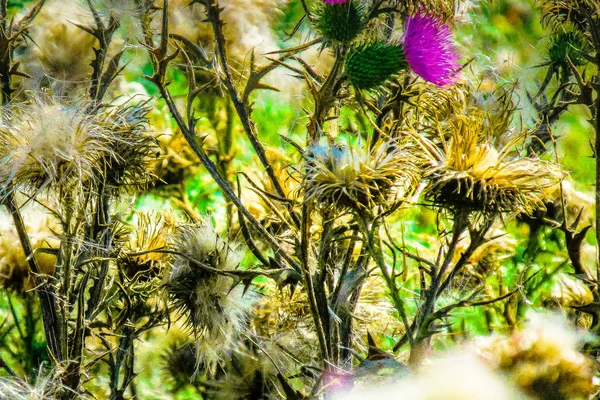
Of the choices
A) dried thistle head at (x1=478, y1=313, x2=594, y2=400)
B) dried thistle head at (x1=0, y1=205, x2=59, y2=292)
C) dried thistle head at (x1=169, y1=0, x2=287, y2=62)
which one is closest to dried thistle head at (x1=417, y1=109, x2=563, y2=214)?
dried thistle head at (x1=478, y1=313, x2=594, y2=400)

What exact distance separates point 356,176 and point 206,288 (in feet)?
1.17

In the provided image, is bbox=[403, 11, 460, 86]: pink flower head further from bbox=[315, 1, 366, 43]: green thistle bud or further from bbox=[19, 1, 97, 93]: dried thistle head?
bbox=[19, 1, 97, 93]: dried thistle head

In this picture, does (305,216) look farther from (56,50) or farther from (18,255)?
(56,50)

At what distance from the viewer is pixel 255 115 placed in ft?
6.55

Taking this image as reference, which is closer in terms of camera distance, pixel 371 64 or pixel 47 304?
pixel 371 64

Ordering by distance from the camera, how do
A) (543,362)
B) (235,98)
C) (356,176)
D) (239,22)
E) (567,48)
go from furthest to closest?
(239,22)
(567,48)
(235,98)
(356,176)
(543,362)

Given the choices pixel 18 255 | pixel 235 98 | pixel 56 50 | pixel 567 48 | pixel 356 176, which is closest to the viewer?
pixel 356 176

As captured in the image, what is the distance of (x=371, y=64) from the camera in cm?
84

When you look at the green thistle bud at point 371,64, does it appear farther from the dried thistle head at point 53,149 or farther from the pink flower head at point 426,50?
the dried thistle head at point 53,149

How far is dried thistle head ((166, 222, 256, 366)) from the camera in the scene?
3.44 ft

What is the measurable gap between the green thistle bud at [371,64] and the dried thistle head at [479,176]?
0.09 metres

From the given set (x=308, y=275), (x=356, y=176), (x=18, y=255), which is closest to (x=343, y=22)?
(x=356, y=176)

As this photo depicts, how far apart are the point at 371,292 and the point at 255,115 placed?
863 mm

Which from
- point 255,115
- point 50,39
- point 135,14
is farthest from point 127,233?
point 255,115
